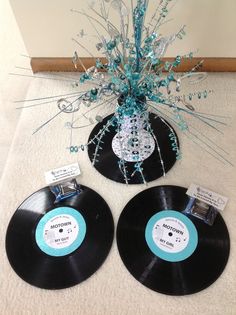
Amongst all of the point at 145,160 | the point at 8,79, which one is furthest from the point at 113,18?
the point at 8,79

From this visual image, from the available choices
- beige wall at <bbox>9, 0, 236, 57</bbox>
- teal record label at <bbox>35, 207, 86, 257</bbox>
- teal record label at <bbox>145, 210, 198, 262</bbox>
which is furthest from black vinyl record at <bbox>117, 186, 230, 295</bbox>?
beige wall at <bbox>9, 0, 236, 57</bbox>

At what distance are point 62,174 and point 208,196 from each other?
0.40 m

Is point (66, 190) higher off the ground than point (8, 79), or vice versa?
point (8, 79)

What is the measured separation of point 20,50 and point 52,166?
0.76 meters

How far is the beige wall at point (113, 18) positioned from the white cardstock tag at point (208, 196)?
1.60 feet

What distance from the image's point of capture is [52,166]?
1.01m

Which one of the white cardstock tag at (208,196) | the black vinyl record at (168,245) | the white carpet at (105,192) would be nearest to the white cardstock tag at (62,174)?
the white carpet at (105,192)

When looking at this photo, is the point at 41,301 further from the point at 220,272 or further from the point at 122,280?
the point at 220,272

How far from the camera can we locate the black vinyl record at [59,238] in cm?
82

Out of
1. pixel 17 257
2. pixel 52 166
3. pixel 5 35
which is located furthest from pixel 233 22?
pixel 5 35

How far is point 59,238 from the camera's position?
0.85 meters

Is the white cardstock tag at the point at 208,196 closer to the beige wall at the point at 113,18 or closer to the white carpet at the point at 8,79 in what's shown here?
the beige wall at the point at 113,18

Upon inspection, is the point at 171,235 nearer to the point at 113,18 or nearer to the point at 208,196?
the point at 208,196

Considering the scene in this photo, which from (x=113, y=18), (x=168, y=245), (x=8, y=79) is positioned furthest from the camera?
(x=8, y=79)
